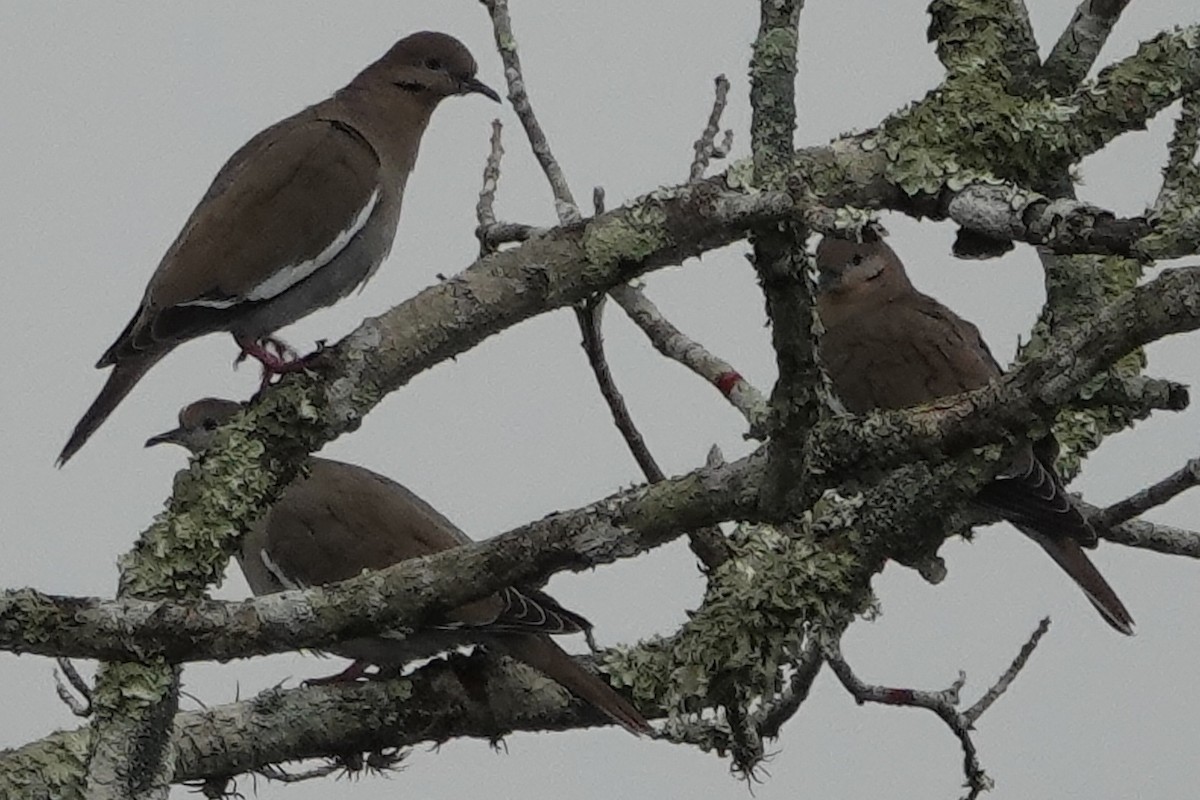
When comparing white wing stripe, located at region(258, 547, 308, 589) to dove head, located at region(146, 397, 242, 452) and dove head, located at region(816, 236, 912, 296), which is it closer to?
dove head, located at region(146, 397, 242, 452)

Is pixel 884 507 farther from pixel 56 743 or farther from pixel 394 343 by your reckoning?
pixel 56 743

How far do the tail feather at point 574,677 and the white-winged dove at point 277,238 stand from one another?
2.87 ft

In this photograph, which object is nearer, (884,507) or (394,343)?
(884,507)

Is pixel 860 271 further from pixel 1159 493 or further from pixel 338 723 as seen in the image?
pixel 338 723

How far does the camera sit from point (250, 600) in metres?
2.62

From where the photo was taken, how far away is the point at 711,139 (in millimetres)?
4039

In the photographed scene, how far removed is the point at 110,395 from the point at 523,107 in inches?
47.6

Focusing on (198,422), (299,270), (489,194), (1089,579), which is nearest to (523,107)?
(489,194)

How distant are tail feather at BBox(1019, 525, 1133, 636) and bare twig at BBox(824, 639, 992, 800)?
56 centimetres

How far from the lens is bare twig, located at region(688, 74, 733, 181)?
397 cm

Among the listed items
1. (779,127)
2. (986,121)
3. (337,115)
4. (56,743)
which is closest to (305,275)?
(337,115)

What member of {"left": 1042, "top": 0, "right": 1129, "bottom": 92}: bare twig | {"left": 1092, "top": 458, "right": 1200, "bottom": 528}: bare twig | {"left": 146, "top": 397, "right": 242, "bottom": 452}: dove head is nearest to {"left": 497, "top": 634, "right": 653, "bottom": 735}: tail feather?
{"left": 1092, "top": 458, "right": 1200, "bottom": 528}: bare twig

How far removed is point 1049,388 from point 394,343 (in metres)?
1.46

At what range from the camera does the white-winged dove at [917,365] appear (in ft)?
11.8
